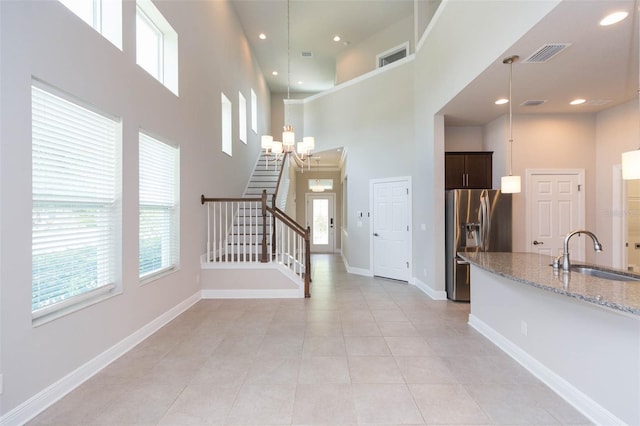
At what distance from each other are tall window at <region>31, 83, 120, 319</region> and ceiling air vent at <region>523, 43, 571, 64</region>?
4.08 metres

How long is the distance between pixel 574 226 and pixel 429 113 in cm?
287

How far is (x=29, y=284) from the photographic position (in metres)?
2.07

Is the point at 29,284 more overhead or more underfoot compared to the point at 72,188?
more underfoot

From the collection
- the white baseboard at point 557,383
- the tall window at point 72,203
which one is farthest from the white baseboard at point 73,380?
the white baseboard at point 557,383

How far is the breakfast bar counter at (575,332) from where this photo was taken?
6.13 feet

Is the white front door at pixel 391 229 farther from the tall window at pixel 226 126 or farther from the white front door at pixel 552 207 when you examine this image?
the tall window at pixel 226 126

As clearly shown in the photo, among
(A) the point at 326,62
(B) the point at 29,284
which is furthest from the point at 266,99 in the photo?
(B) the point at 29,284

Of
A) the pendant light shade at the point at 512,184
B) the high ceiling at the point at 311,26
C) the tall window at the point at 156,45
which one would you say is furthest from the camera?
the high ceiling at the point at 311,26

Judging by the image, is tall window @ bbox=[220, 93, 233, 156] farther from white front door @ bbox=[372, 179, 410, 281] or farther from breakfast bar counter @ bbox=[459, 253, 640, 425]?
breakfast bar counter @ bbox=[459, 253, 640, 425]

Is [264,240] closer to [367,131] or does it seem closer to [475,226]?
[475,226]

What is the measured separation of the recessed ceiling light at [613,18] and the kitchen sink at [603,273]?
2.01 metres

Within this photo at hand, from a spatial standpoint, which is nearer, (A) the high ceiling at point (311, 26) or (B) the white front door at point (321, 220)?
(A) the high ceiling at point (311, 26)

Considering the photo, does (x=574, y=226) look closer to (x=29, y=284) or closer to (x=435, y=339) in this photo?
(x=435, y=339)

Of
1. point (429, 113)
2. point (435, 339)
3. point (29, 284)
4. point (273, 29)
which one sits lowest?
point (435, 339)
